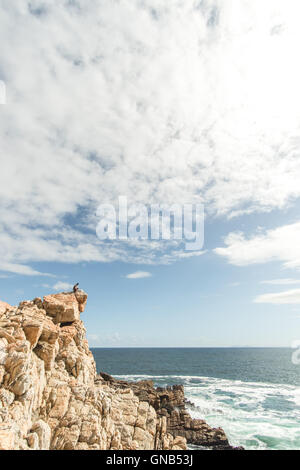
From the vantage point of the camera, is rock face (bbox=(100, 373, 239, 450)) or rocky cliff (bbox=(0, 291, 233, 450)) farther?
rock face (bbox=(100, 373, 239, 450))

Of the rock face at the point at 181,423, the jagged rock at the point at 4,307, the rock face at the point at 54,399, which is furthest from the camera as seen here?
the rock face at the point at 181,423

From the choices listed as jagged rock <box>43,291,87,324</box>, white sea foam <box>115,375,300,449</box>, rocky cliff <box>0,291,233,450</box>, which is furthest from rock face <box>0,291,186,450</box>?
white sea foam <box>115,375,300,449</box>

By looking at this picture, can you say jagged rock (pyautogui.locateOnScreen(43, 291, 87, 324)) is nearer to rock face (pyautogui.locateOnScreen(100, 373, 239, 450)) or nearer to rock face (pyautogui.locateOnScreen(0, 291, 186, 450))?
rock face (pyautogui.locateOnScreen(0, 291, 186, 450))

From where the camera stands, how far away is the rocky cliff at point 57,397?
53.6ft

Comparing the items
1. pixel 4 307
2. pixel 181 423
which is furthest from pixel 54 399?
pixel 181 423

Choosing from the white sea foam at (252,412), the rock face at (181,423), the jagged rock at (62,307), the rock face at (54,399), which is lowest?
the white sea foam at (252,412)

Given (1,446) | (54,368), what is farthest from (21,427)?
(54,368)

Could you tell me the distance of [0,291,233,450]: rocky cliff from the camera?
1634cm

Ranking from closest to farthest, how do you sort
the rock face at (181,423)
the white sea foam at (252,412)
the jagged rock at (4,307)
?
the jagged rock at (4,307) → the rock face at (181,423) → the white sea foam at (252,412)

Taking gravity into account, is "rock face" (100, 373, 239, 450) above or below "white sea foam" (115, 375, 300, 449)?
above

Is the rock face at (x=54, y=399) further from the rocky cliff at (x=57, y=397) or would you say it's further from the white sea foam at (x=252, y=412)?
the white sea foam at (x=252, y=412)

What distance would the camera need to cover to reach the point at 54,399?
19.9 meters

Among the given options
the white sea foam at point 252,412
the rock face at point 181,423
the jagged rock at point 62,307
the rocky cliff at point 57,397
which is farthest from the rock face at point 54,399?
the white sea foam at point 252,412
